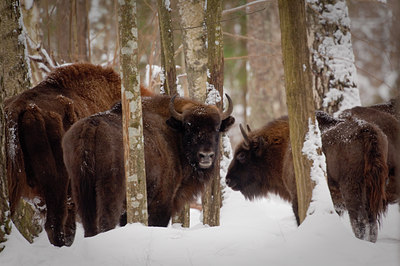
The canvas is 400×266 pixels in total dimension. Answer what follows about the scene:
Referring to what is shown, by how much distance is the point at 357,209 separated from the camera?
18.8ft

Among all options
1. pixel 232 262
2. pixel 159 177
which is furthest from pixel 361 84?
pixel 232 262

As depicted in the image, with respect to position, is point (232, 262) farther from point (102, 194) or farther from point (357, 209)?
point (357, 209)

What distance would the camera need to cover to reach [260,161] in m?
7.74

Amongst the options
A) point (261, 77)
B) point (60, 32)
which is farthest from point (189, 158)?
point (261, 77)

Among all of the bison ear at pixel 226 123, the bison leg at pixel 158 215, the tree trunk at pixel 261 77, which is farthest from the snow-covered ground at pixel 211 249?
the tree trunk at pixel 261 77

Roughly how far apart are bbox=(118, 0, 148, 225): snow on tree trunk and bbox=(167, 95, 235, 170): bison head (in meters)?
1.28

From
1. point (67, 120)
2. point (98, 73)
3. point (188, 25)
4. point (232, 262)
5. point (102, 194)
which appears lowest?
point (232, 262)

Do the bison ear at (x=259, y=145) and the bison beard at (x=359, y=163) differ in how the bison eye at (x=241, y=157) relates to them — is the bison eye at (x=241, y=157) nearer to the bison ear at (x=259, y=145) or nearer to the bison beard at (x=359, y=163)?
the bison ear at (x=259, y=145)

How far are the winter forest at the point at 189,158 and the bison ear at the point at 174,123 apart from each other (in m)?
0.02

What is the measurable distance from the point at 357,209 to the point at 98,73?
4.17 meters

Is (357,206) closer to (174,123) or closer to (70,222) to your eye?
(174,123)

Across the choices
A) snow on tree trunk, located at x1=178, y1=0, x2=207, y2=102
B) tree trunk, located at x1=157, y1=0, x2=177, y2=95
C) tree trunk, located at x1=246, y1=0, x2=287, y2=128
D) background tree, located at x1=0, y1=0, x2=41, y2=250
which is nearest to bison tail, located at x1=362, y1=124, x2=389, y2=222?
snow on tree trunk, located at x1=178, y1=0, x2=207, y2=102

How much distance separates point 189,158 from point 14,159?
2.24 metres

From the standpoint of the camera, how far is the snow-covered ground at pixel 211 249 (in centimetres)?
400
